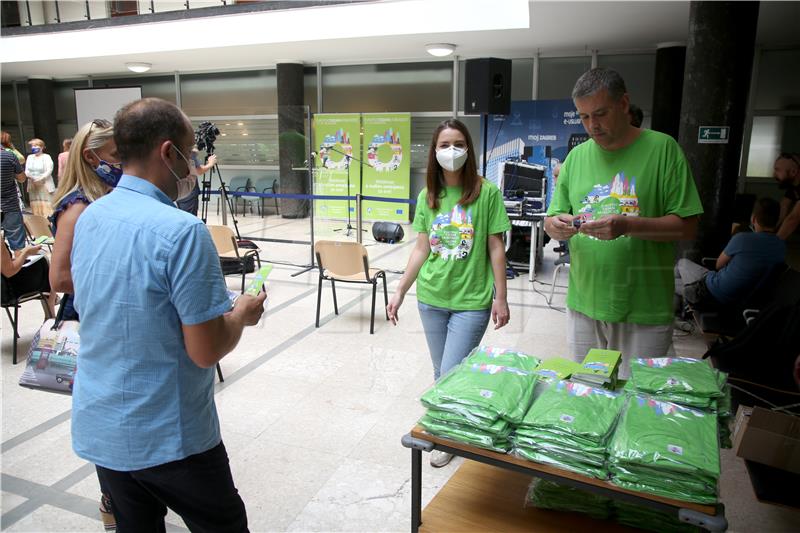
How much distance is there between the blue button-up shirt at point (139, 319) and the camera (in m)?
1.27

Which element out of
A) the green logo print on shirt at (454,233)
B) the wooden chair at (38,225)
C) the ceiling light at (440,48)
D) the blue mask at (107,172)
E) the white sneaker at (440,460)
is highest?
the ceiling light at (440,48)

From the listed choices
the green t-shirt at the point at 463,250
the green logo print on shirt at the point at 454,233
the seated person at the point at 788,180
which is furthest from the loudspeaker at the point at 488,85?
the green logo print on shirt at the point at 454,233

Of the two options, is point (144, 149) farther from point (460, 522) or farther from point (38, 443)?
point (38, 443)

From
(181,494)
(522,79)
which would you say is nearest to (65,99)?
(522,79)

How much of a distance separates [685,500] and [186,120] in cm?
146

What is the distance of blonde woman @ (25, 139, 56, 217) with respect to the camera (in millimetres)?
8867

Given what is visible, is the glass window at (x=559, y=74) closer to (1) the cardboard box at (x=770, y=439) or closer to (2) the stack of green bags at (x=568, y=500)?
(1) the cardboard box at (x=770, y=439)

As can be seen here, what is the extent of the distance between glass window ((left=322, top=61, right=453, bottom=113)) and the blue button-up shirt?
9842 mm

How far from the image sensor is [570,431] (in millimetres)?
1249

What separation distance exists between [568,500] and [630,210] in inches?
42.9

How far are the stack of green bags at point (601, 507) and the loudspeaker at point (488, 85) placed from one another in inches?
252

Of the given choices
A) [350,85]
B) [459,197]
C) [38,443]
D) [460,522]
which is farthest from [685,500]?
[350,85]

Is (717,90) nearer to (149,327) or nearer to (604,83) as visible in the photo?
(604,83)

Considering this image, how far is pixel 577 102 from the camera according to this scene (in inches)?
78.5
